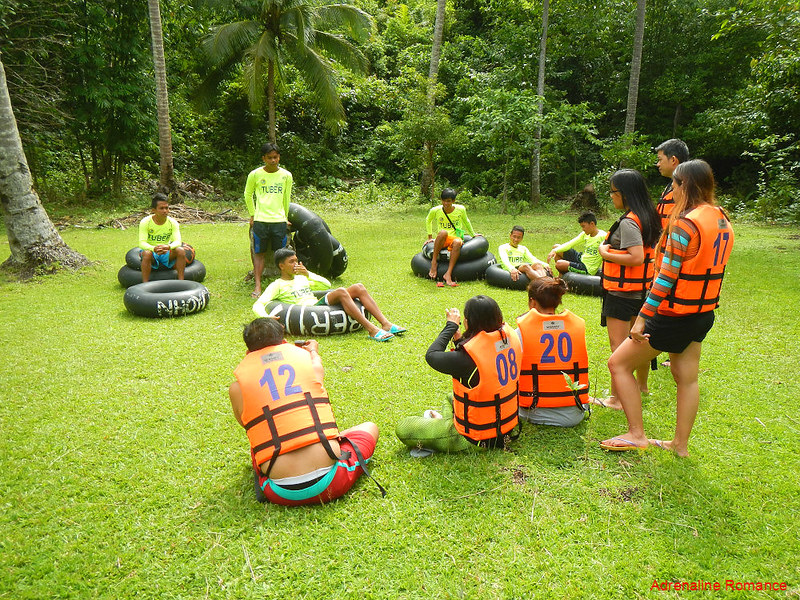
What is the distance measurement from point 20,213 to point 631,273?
951 cm

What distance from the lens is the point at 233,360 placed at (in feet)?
18.0

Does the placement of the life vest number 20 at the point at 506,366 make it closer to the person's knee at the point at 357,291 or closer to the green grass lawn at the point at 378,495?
the green grass lawn at the point at 378,495

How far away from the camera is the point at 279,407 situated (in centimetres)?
306

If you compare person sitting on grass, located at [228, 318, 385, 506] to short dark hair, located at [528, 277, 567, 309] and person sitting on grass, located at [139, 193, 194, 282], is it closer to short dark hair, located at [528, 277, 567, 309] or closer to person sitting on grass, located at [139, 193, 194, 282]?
short dark hair, located at [528, 277, 567, 309]

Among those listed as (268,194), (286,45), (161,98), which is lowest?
(268,194)

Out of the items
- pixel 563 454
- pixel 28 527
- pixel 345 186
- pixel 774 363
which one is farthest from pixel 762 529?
pixel 345 186

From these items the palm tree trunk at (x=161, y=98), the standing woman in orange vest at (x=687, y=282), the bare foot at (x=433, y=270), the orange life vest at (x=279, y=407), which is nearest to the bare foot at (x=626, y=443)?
the standing woman in orange vest at (x=687, y=282)

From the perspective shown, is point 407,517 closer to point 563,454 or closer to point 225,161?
point 563,454

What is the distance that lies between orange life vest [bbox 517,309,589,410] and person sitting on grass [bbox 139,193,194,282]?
19.8 ft

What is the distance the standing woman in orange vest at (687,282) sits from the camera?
10.3ft

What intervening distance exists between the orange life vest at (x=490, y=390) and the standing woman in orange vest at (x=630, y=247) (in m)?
1.11

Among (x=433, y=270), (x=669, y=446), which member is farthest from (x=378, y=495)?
(x=433, y=270)

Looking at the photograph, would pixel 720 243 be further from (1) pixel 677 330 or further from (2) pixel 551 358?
(2) pixel 551 358

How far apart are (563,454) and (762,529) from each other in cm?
116
